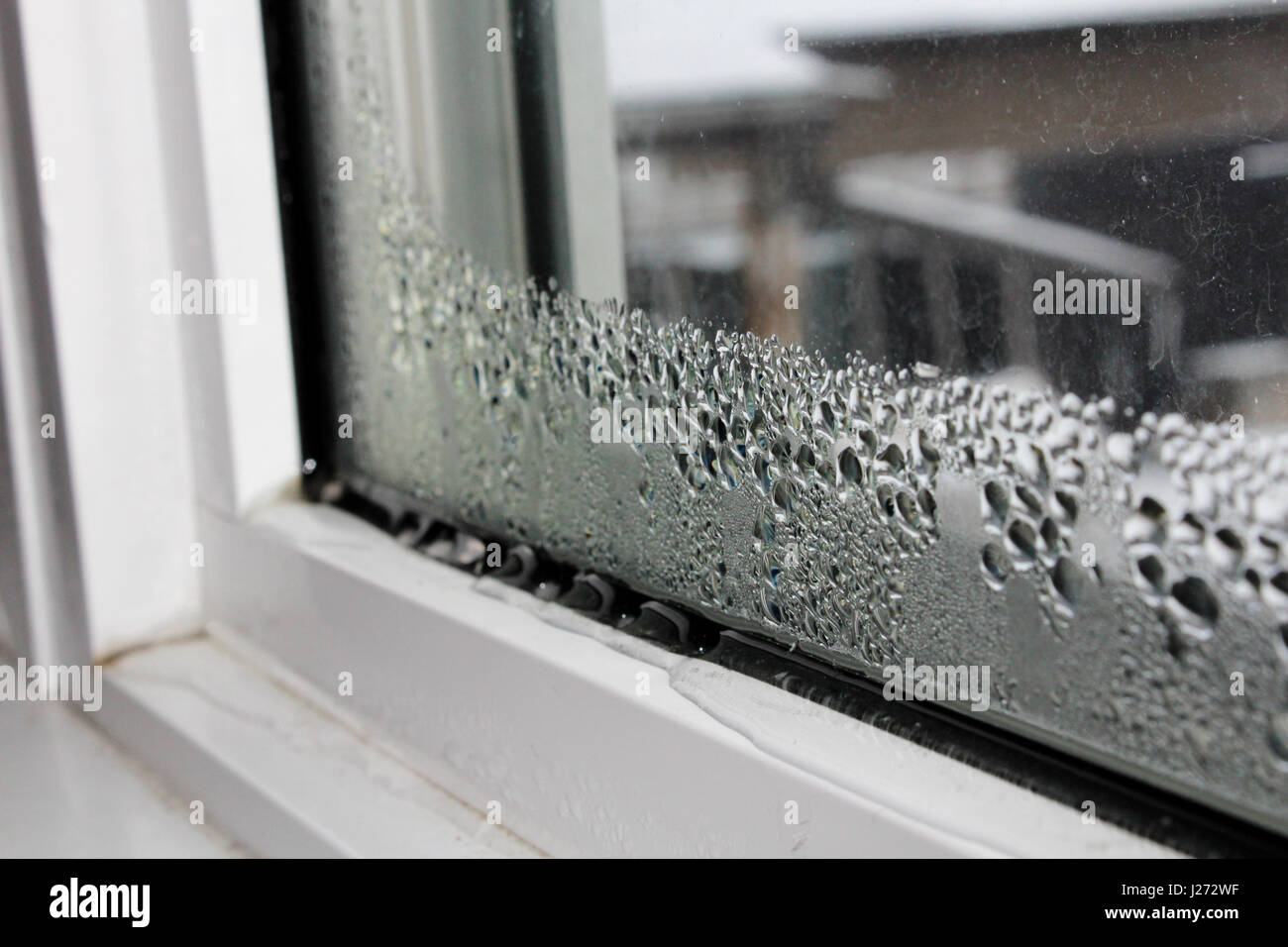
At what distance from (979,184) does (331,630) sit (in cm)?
42

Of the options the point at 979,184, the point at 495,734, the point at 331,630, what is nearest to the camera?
the point at 979,184

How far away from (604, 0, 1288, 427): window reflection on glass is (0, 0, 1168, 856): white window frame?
14cm

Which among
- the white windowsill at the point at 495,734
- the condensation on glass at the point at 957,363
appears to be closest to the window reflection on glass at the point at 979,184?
the condensation on glass at the point at 957,363

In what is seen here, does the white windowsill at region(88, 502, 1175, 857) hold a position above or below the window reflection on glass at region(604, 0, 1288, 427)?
below

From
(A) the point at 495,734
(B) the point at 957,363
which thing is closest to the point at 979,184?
(B) the point at 957,363

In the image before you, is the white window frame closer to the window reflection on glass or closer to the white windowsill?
the white windowsill

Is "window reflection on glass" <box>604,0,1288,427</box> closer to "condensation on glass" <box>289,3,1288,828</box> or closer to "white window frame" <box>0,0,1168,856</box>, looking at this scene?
"condensation on glass" <box>289,3,1288,828</box>

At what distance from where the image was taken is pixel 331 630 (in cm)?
62

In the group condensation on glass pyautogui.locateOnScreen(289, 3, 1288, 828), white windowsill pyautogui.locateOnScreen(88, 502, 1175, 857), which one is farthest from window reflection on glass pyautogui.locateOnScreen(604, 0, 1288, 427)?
white windowsill pyautogui.locateOnScreen(88, 502, 1175, 857)

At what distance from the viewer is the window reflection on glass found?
11.3 inches

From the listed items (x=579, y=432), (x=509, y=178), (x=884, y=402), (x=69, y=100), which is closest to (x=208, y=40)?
(x=69, y=100)

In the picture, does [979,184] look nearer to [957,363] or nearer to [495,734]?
[957,363]

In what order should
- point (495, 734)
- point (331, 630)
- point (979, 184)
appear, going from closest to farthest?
point (979, 184), point (495, 734), point (331, 630)
